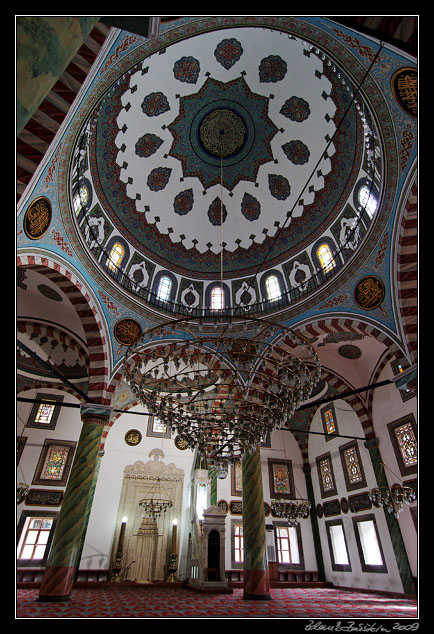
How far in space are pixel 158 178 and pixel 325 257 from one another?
5.69m

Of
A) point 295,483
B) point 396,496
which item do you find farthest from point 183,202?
point 295,483

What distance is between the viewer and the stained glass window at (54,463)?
11.8 meters

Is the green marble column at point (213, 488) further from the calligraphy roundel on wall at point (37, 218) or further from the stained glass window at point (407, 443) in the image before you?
the calligraphy roundel on wall at point (37, 218)

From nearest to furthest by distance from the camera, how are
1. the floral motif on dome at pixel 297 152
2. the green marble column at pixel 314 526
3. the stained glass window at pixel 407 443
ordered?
the stained glass window at pixel 407 443
the floral motif on dome at pixel 297 152
the green marble column at pixel 314 526

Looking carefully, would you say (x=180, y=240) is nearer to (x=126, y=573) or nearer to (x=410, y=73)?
(x=410, y=73)

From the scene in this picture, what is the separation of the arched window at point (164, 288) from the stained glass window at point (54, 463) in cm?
634

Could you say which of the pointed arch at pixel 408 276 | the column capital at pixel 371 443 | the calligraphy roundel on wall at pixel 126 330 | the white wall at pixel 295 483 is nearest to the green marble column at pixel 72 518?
the calligraphy roundel on wall at pixel 126 330

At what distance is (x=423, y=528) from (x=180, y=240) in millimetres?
10478

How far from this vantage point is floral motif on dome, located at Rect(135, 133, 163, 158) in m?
10.4

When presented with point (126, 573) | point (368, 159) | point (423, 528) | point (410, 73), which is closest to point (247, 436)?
point (423, 528)

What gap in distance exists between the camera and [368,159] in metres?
8.62

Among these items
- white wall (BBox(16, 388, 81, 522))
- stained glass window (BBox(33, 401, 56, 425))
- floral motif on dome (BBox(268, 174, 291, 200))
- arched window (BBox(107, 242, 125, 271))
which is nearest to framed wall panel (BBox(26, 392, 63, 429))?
stained glass window (BBox(33, 401, 56, 425))

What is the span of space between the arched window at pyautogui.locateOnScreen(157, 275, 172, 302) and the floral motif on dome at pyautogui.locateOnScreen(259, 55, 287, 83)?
627cm

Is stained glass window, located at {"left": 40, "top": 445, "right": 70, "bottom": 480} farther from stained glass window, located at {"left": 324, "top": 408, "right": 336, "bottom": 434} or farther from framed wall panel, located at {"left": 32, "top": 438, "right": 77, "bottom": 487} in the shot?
stained glass window, located at {"left": 324, "top": 408, "right": 336, "bottom": 434}
